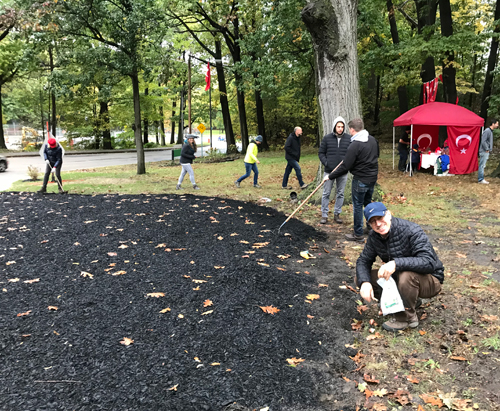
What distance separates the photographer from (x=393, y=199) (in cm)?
981

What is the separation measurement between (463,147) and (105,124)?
30257 millimetres

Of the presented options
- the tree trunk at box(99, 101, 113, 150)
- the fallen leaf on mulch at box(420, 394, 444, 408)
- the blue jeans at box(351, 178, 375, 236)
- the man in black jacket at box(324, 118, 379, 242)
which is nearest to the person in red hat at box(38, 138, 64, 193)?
the man in black jacket at box(324, 118, 379, 242)

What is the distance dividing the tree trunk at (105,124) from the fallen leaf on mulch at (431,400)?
36.2m

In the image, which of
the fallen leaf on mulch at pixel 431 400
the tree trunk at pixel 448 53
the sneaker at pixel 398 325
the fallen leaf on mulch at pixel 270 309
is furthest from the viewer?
the tree trunk at pixel 448 53

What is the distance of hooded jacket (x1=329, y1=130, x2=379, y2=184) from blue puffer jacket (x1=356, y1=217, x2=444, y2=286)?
2.72 metres

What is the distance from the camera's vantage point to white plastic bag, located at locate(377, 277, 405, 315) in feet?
11.2

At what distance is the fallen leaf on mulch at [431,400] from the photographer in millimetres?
2646

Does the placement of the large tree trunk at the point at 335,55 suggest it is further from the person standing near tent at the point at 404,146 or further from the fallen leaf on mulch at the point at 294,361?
the person standing near tent at the point at 404,146

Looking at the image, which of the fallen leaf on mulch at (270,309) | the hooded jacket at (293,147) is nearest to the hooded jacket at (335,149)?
the hooded jacket at (293,147)

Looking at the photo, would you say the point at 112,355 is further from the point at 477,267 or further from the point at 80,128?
the point at 80,128

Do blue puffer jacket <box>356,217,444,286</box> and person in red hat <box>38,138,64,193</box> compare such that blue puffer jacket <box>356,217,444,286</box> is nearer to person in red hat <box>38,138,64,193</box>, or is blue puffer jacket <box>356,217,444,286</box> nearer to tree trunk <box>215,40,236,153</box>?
person in red hat <box>38,138,64,193</box>

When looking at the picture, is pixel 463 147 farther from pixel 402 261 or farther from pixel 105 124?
pixel 105 124

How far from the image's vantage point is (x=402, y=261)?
333 centimetres

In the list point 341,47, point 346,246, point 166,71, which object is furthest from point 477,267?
point 166,71
